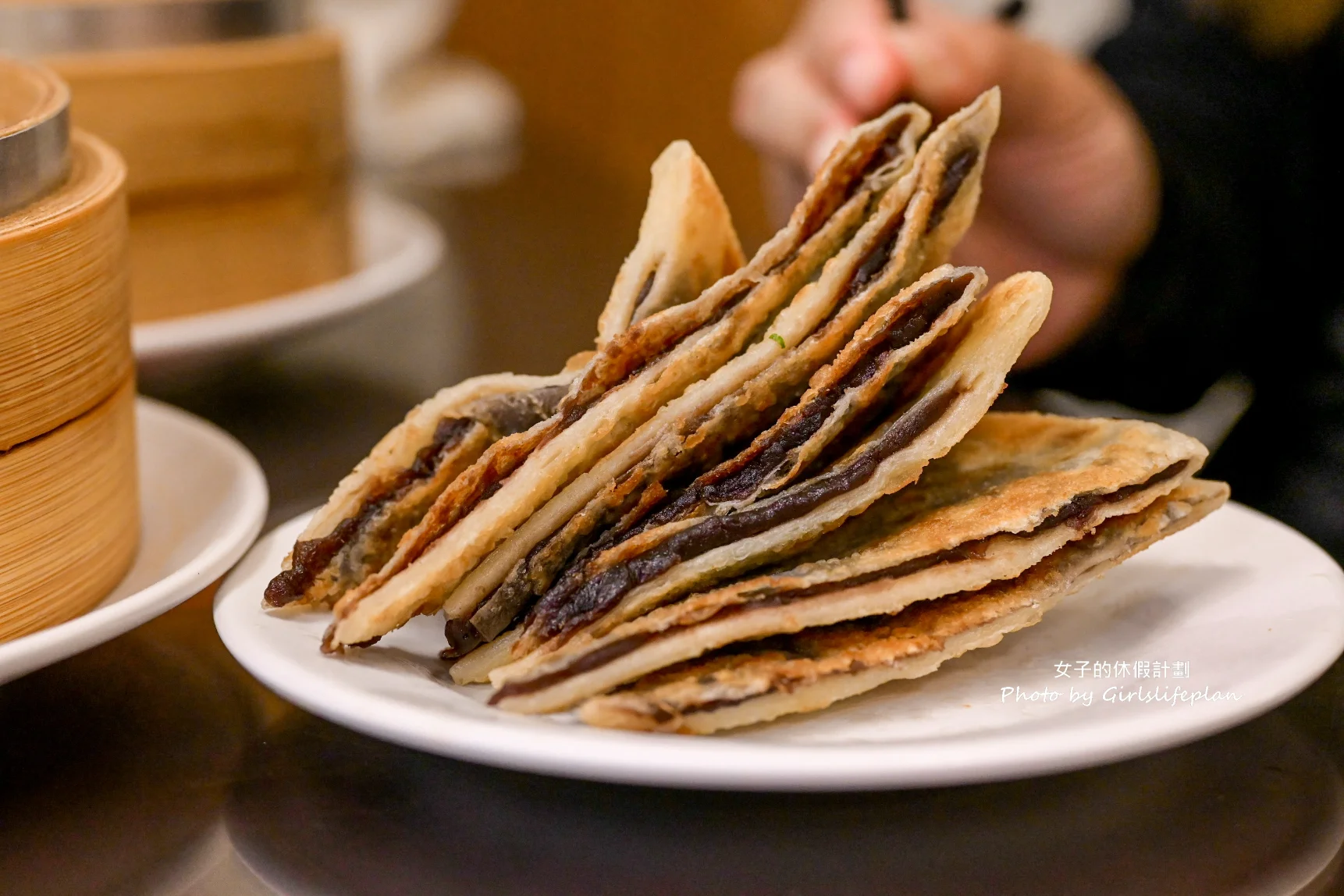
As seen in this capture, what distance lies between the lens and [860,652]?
825 millimetres

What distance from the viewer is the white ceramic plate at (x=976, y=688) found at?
720 mm

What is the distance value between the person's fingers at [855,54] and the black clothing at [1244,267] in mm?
612

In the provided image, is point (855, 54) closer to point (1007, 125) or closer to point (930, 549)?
point (1007, 125)

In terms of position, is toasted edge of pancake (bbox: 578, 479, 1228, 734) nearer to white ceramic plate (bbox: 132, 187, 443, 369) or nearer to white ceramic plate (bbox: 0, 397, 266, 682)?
white ceramic plate (bbox: 0, 397, 266, 682)

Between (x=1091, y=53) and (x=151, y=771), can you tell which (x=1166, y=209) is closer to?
(x=1091, y=53)

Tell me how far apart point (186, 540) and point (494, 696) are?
462 millimetres

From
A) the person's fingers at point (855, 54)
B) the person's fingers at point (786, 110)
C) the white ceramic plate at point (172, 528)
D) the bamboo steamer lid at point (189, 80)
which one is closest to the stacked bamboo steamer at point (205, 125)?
the bamboo steamer lid at point (189, 80)

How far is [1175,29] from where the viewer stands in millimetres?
2414

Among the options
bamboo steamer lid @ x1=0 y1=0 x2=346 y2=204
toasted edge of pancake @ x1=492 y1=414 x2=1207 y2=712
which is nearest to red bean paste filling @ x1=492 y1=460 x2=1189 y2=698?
toasted edge of pancake @ x1=492 y1=414 x2=1207 y2=712

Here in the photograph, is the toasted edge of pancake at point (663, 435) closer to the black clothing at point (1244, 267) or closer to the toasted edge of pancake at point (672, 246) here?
the toasted edge of pancake at point (672, 246)

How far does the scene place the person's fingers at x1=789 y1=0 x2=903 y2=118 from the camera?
1.59 m

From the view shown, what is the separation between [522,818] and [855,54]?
3.69 ft

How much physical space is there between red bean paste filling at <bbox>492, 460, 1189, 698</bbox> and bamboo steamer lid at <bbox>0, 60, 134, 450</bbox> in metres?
0.44

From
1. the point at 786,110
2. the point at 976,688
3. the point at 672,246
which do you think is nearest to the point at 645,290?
the point at 672,246
